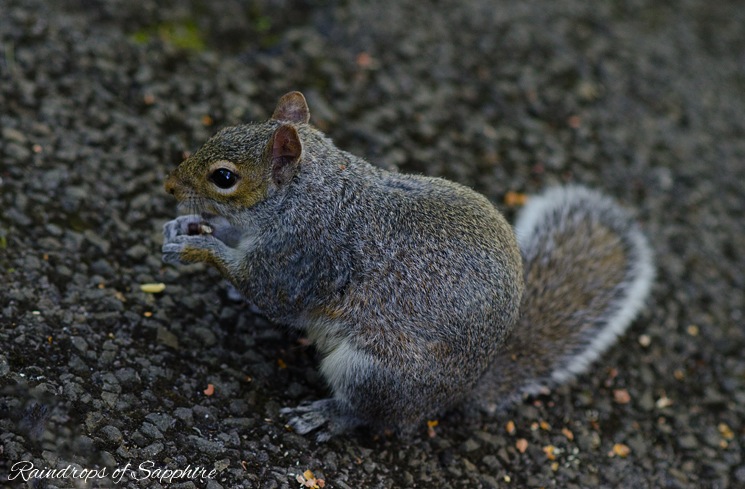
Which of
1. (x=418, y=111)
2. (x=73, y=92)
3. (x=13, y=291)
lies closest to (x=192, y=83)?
(x=73, y=92)

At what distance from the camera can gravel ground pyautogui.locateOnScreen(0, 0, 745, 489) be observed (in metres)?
2.65

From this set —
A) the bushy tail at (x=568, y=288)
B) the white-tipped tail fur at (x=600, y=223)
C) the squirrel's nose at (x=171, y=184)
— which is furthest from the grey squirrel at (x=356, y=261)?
the white-tipped tail fur at (x=600, y=223)

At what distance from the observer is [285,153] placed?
2.68 metres

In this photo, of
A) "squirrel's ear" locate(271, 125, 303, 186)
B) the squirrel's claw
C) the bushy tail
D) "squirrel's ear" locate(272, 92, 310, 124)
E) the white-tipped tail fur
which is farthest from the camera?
the white-tipped tail fur

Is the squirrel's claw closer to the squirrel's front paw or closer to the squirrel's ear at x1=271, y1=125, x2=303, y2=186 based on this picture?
the squirrel's front paw

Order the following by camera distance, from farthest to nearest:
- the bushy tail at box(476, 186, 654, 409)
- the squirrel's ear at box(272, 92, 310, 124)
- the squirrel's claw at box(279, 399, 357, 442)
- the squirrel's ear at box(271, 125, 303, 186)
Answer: the bushy tail at box(476, 186, 654, 409), the squirrel's ear at box(272, 92, 310, 124), the squirrel's claw at box(279, 399, 357, 442), the squirrel's ear at box(271, 125, 303, 186)

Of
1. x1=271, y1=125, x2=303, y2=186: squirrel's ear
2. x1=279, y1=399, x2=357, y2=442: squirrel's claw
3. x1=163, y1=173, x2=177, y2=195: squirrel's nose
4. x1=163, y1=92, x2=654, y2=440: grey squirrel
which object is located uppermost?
x1=271, y1=125, x2=303, y2=186: squirrel's ear

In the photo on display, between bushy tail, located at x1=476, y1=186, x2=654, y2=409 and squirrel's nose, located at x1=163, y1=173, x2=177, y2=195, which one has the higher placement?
squirrel's nose, located at x1=163, y1=173, x2=177, y2=195

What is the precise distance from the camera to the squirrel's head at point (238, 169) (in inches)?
106

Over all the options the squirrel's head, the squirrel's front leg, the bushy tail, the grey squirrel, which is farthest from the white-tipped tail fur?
the squirrel's front leg

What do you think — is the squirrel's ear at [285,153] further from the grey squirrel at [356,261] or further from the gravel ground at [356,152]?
the gravel ground at [356,152]

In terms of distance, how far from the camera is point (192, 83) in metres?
3.82

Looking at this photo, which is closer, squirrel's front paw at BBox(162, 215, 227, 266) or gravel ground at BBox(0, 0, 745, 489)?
gravel ground at BBox(0, 0, 745, 489)

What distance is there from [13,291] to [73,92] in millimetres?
1170
